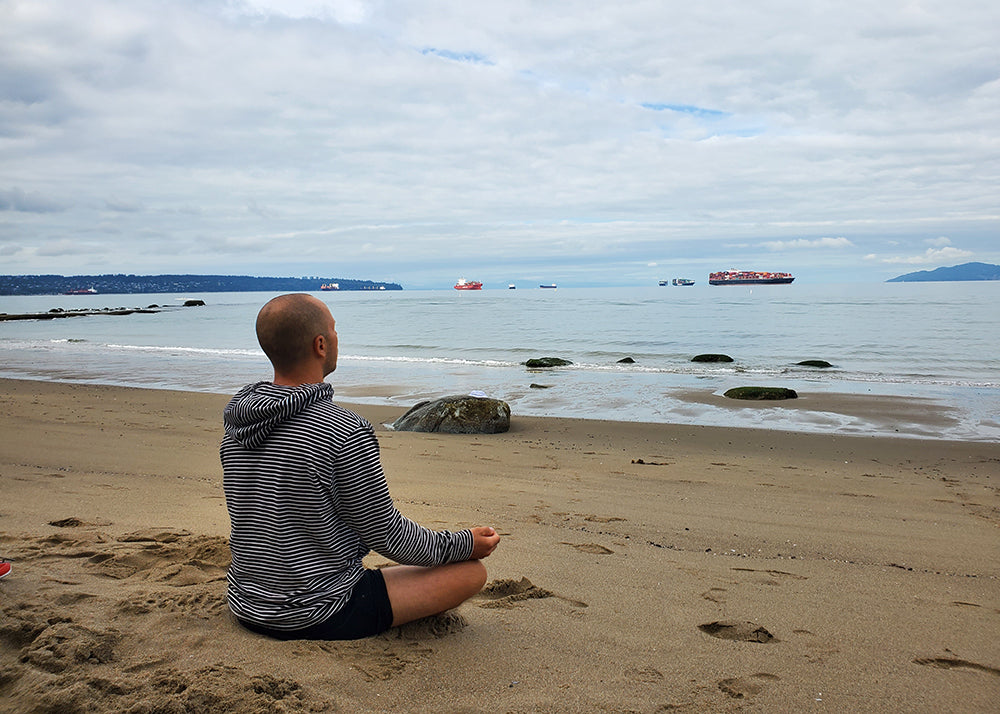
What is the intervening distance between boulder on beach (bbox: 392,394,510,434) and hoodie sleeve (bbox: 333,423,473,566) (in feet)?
26.2

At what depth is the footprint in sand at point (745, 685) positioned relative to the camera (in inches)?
114

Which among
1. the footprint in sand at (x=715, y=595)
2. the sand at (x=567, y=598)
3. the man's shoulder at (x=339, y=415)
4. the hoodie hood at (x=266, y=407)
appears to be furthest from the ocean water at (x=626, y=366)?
the hoodie hood at (x=266, y=407)

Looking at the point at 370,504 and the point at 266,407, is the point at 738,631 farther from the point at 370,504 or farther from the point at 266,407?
the point at 266,407

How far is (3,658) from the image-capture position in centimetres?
276

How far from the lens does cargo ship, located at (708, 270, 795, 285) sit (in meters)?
146

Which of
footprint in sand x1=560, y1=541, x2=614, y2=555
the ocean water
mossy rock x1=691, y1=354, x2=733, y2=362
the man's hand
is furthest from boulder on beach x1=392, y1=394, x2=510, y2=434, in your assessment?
mossy rock x1=691, y1=354, x2=733, y2=362

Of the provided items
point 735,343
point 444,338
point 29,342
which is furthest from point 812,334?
point 29,342

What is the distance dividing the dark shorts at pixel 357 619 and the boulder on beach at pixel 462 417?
25.7 ft

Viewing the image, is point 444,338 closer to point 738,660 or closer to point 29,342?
point 29,342

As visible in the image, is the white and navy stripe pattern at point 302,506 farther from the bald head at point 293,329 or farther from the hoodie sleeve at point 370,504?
the bald head at point 293,329

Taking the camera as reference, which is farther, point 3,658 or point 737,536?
point 737,536

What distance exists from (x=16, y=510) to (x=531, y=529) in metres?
3.79

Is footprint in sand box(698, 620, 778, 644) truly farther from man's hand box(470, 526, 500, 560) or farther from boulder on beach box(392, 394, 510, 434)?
boulder on beach box(392, 394, 510, 434)

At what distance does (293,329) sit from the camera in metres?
2.87
